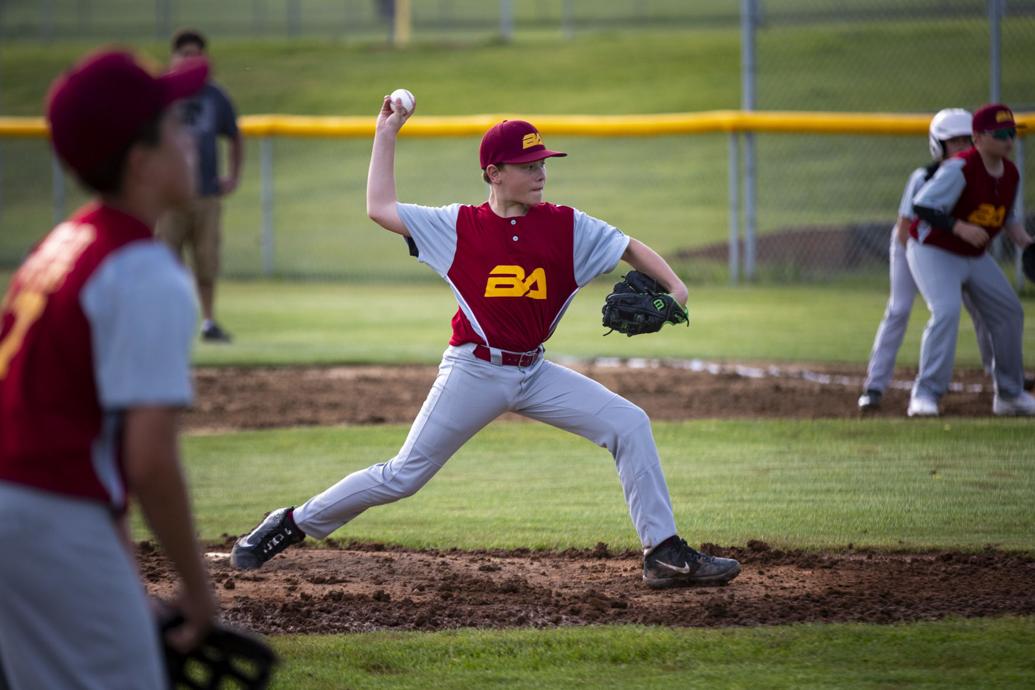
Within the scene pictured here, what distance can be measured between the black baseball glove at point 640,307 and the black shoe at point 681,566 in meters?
0.91

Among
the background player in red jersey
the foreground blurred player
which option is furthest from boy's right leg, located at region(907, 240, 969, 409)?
the foreground blurred player

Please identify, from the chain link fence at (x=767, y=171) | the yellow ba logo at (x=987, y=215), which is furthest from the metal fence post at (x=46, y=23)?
the yellow ba logo at (x=987, y=215)

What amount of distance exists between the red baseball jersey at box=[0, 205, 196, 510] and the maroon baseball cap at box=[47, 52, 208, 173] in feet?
→ 0.49

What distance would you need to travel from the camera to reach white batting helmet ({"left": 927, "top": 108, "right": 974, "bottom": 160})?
970 centimetres

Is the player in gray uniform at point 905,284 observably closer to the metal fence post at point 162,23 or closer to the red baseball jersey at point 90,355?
the red baseball jersey at point 90,355

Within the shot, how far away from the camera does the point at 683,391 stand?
11.2m

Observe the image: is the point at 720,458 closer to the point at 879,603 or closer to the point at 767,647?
the point at 879,603

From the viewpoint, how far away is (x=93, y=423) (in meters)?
2.63

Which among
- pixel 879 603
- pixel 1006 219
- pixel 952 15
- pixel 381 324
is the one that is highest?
pixel 952 15

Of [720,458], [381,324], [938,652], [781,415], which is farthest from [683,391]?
[938,652]

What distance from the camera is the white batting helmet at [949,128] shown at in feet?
31.8

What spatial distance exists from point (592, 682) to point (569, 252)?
6.34 ft

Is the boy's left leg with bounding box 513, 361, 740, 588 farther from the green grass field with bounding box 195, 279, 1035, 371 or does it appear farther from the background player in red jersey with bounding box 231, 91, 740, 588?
the green grass field with bounding box 195, 279, 1035, 371

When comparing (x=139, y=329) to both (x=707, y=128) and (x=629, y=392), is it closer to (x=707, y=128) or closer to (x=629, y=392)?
(x=629, y=392)
